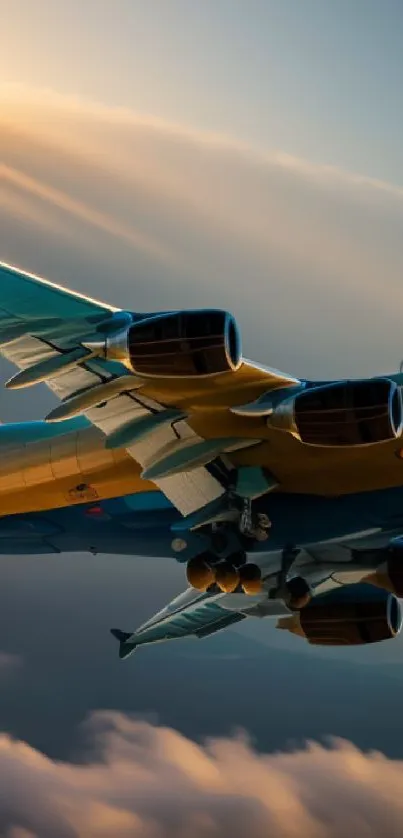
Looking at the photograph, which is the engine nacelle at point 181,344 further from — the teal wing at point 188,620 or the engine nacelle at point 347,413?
the teal wing at point 188,620

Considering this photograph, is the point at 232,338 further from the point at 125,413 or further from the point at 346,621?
the point at 346,621

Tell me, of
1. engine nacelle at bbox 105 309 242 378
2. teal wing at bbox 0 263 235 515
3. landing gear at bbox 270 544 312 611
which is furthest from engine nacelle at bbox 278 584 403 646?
engine nacelle at bbox 105 309 242 378

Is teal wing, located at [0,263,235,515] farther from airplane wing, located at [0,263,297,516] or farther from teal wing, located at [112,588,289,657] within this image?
teal wing, located at [112,588,289,657]

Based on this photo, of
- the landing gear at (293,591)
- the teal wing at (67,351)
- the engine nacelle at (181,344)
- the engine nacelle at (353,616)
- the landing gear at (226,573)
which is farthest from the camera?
the engine nacelle at (353,616)

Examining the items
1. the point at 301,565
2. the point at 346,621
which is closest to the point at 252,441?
the point at 301,565

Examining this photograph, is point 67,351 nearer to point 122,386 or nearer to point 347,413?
point 122,386

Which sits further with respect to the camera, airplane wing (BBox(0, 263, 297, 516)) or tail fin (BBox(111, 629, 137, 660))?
tail fin (BBox(111, 629, 137, 660))

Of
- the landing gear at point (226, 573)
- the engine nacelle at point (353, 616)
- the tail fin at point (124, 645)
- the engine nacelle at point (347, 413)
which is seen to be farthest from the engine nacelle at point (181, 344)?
the tail fin at point (124, 645)
